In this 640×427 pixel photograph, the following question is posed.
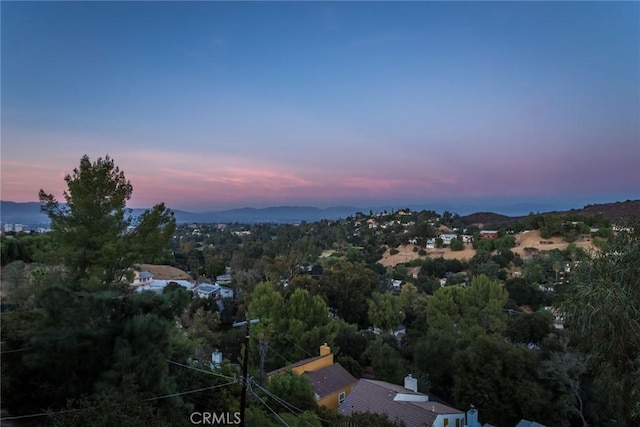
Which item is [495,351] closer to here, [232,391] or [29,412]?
[232,391]

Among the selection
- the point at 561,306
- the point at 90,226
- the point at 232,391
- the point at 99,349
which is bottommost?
the point at 232,391

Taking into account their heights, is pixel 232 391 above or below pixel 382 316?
above

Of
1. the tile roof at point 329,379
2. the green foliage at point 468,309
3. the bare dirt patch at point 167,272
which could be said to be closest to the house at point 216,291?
the bare dirt patch at point 167,272

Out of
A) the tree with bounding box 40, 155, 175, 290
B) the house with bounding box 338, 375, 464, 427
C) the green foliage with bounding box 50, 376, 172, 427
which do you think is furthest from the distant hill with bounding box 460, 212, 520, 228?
the green foliage with bounding box 50, 376, 172, 427

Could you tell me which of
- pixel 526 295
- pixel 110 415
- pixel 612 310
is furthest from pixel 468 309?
pixel 110 415

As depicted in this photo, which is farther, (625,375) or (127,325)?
(127,325)

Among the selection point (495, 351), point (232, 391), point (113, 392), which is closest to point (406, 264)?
point (495, 351)

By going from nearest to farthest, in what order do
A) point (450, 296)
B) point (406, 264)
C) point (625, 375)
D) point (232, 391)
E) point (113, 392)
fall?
point (113, 392)
point (625, 375)
point (232, 391)
point (450, 296)
point (406, 264)
